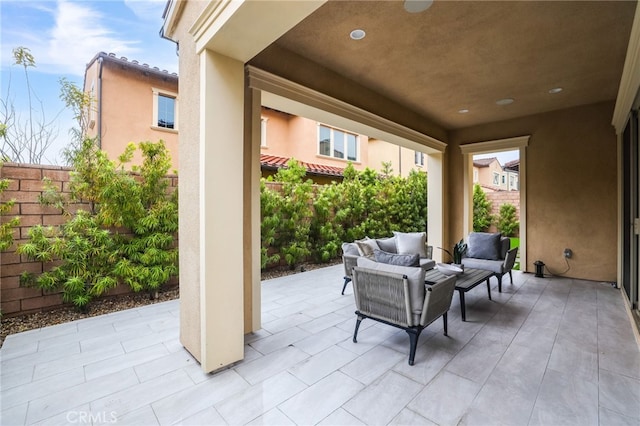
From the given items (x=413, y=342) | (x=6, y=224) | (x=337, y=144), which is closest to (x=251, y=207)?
(x=413, y=342)

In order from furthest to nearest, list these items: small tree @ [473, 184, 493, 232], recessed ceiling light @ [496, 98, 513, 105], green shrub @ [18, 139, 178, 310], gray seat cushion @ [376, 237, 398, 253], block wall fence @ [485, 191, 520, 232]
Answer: small tree @ [473, 184, 493, 232]
block wall fence @ [485, 191, 520, 232]
recessed ceiling light @ [496, 98, 513, 105]
gray seat cushion @ [376, 237, 398, 253]
green shrub @ [18, 139, 178, 310]

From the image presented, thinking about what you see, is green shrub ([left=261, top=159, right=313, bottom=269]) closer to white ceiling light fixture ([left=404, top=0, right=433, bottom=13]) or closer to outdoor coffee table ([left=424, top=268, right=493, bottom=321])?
outdoor coffee table ([left=424, top=268, right=493, bottom=321])

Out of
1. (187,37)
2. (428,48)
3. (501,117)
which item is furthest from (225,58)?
(501,117)

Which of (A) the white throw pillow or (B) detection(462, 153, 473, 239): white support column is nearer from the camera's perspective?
(A) the white throw pillow

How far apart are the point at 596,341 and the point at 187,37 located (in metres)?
4.95

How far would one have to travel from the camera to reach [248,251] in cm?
303

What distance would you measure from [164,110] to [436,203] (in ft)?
25.0

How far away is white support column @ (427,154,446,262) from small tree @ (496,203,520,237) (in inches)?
158

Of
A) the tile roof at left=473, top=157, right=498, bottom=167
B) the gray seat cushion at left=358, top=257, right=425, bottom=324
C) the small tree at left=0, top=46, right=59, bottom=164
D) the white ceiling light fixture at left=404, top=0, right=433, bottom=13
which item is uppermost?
the tile roof at left=473, top=157, right=498, bottom=167

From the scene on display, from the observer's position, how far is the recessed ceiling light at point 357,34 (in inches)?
118

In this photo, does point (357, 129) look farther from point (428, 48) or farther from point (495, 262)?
point (495, 262)

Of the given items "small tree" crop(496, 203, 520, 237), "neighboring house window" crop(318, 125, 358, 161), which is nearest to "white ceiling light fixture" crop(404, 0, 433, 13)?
"neighboring house window" crop(318, 125, 358, 161)

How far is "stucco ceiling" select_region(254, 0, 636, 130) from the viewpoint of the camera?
270cm

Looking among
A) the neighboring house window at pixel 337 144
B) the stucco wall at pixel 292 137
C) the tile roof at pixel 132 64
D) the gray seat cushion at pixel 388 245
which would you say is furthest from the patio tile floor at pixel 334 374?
the neighboring house window at pixel 337 144
